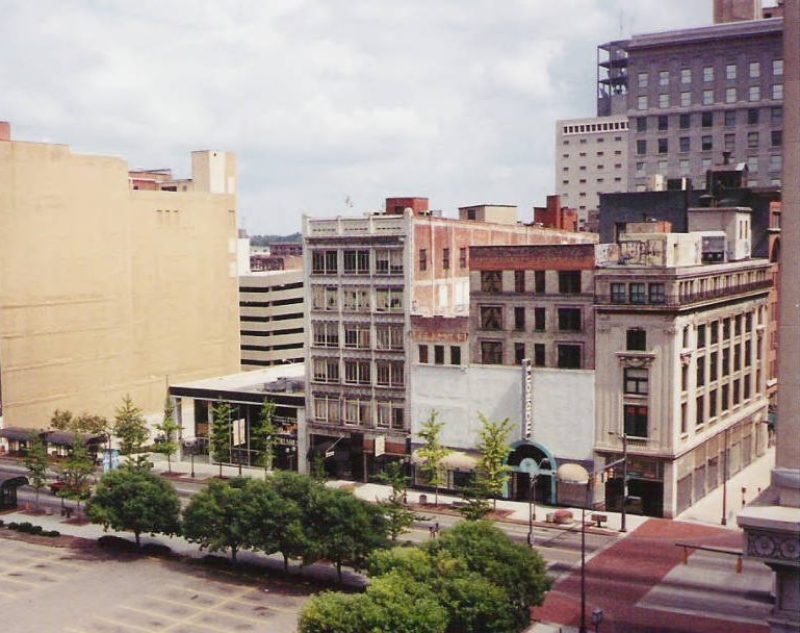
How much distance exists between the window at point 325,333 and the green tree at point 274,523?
30808mm

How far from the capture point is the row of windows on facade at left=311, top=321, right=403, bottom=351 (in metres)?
84.8

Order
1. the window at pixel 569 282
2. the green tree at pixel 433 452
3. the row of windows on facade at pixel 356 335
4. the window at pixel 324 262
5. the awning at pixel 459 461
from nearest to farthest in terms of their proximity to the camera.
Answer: the window at pixel 569 282
the green tree at pixel 433 452
the awning at pixel 459 461
the row of windows on facade at pixel 356 335
the window at pixel 324 262

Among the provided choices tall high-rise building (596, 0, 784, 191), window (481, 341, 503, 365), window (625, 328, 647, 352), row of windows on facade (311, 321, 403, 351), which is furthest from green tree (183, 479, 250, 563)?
tall high-rise building (596, 0, 784, 191)

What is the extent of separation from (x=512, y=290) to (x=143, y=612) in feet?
128

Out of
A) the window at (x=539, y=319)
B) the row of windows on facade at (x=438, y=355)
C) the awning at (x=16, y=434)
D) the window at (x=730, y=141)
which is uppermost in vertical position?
the window at (x=730, y=141)

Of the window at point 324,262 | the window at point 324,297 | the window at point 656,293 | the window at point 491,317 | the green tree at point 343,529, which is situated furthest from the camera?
the window at point 324,297

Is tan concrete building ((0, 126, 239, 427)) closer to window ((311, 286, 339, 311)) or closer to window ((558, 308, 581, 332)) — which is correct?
window ((311, 286, 339, 311))

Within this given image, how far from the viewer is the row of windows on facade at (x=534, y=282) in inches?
3009

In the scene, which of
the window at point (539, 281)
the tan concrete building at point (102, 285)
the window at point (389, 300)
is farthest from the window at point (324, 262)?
the tan concrete building at point (102, 285)

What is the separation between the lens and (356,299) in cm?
8662

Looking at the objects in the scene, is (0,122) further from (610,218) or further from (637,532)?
(637,532)

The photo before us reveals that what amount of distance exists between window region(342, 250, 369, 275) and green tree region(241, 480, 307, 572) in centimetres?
3130

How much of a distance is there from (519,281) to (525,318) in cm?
300

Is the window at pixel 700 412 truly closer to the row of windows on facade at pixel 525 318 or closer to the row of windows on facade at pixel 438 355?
the row of windows on facade at pixel 525 318
